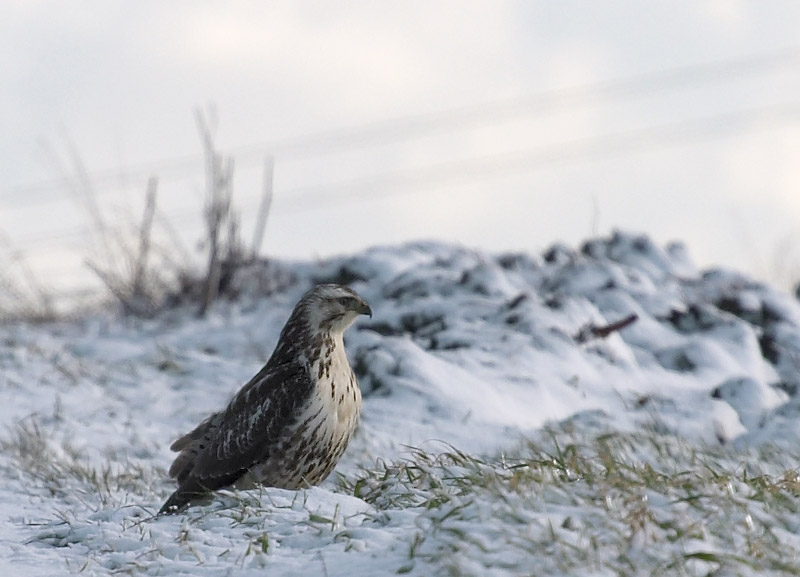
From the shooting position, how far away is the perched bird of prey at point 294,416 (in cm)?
579

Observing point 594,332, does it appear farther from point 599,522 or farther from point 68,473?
point 599,522

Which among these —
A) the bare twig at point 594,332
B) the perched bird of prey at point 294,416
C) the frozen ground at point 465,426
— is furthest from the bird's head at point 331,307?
the bare twig at point 594,332

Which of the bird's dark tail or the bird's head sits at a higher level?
the bird's head

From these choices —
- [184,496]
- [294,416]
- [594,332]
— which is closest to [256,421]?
[294,416]

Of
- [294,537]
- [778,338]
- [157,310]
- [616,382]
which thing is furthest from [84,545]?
[157,310]

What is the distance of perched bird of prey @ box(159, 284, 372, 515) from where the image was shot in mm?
5785

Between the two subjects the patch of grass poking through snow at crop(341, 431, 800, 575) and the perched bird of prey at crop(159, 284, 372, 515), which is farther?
the perched bird of prey at crop(159, 284, 372, 515)

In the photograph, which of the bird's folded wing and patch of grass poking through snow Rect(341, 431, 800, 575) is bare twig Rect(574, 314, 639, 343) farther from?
patch of grass poking through snow Rect(341, 431, 800, 575)

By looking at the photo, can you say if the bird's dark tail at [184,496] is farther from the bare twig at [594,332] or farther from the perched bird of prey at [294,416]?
the bare twig at [594,332]

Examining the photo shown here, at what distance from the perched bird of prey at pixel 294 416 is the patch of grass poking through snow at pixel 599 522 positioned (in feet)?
2.85

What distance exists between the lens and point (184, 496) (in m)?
5.89

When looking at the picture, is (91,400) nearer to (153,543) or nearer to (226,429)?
(226,429)

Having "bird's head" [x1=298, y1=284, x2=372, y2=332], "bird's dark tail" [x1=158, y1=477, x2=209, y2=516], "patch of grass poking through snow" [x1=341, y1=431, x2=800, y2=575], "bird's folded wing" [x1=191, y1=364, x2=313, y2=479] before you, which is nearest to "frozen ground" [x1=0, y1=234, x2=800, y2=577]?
"patch of grass poking through snow" [x1=341, y1=431, x2=800, y2=575]

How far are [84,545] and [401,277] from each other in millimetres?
7728
